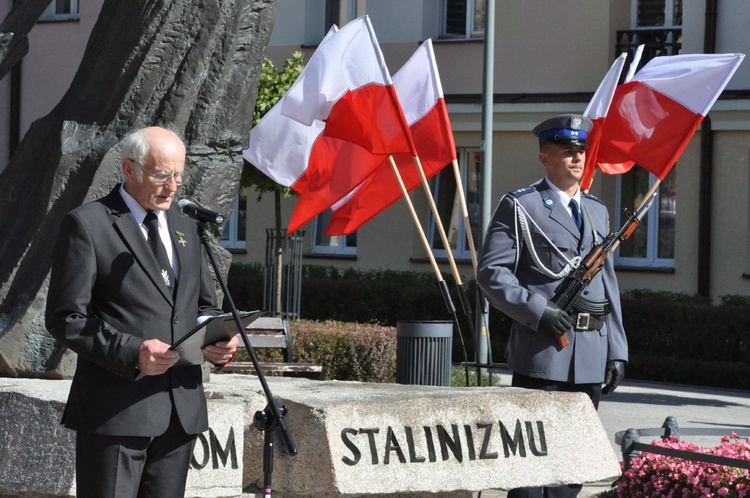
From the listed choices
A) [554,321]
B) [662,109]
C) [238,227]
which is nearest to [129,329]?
[554,321]

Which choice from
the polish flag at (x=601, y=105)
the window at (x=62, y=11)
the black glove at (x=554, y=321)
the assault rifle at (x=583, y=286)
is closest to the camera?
the black glove at (x=554, y=321)

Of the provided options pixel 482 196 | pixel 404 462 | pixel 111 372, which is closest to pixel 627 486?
pixel 404 462

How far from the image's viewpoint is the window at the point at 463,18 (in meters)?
22.5

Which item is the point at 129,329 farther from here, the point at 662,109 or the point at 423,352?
the point at 423,352

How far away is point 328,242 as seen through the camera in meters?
23.9

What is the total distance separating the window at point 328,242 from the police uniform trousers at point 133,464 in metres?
19.2

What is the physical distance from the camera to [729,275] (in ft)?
64.2

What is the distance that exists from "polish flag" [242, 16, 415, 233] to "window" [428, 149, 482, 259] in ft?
39.1

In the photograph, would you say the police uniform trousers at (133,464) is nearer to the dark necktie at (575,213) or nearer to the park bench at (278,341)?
the dark necktie at (575,213)

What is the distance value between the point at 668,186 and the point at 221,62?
14884 millimetres

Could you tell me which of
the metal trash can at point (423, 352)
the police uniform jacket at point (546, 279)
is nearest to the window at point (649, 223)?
the metal trash can at point (423, 352)

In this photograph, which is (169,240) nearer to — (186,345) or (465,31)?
(186,345)

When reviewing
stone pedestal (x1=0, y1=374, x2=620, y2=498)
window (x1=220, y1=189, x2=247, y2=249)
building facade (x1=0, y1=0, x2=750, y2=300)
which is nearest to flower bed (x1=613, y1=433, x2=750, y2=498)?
stone pedestal (x1=0, y1=374, x2=620, y2=498)

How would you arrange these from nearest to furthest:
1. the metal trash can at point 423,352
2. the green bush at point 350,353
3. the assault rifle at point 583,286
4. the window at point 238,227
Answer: the assault rifle at point 583,286 → the metal trash can at point 423,352 → the green bush at point 350,353 → the window at point 238,227
